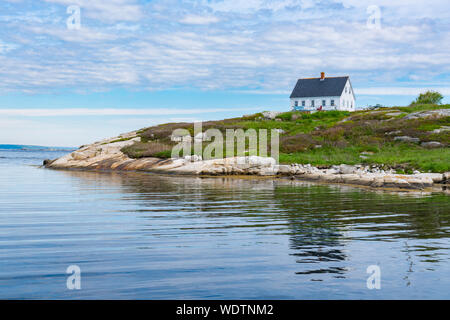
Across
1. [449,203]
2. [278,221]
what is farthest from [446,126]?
[278,221]

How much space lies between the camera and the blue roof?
81.4 m

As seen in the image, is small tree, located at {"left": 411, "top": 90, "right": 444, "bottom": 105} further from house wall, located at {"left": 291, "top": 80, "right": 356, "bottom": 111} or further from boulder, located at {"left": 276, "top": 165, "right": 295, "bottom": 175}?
boulder, located at {"left": 276, "top": 165, "right": 295, "bottom": 175}

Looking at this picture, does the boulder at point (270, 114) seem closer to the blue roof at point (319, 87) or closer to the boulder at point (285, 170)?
the blue roof at point (319, 87)

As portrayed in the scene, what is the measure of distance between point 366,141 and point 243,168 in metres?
14.5

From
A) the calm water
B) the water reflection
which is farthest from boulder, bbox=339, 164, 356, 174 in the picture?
the calm water

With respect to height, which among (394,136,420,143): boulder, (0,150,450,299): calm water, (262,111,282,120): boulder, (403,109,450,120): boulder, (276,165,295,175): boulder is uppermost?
(262,111,282,120): boulder

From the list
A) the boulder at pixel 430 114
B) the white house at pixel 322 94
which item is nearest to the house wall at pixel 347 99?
the white house at pixel 322 94

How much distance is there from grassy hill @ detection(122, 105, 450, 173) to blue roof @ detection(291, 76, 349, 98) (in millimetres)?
20912

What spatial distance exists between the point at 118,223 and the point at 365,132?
3974 centimetres

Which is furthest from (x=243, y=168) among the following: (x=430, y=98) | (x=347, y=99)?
(x=430, y=98)

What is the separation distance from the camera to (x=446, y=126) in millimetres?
46031

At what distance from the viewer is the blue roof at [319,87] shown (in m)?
81.4

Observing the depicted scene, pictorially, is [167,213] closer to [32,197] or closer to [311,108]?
[32,197]

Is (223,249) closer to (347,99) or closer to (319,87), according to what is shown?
(319,87)
